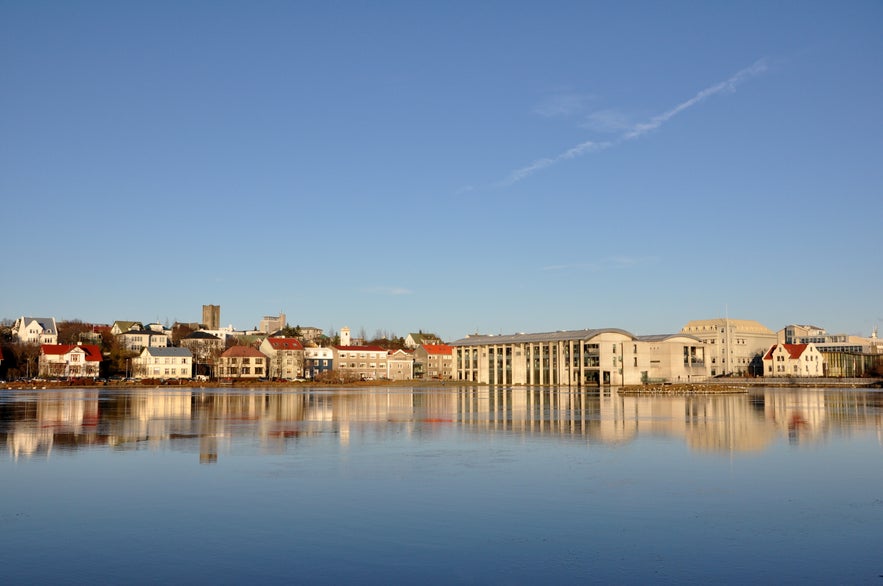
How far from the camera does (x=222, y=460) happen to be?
2180 cm

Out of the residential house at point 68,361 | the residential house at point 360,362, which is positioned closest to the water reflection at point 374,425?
the residential house at point 68,361

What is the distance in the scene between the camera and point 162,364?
395ft

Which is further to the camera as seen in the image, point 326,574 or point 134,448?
point 134,448

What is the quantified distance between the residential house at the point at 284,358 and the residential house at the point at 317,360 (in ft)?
6.93

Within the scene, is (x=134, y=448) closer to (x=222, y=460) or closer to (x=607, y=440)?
(x=222, y=460)

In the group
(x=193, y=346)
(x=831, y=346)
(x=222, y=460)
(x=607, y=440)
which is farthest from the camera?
(x=831, y=346)

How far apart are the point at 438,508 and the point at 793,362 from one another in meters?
132

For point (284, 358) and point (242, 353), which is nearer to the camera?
point (242, 353)

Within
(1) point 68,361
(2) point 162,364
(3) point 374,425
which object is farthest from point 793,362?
(1) point 68,361

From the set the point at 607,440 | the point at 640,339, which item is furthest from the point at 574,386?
the point at 607,440

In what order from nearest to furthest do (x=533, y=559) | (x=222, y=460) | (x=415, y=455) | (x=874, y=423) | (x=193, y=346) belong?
(x=533, y=559), (x=222, y=460), (x=415, y=455), (x=874, y=423), (x=193, y=346)

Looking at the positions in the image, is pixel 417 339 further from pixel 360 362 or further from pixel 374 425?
pixel 374 425

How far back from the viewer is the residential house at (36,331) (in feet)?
462

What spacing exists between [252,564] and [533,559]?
406 cm
